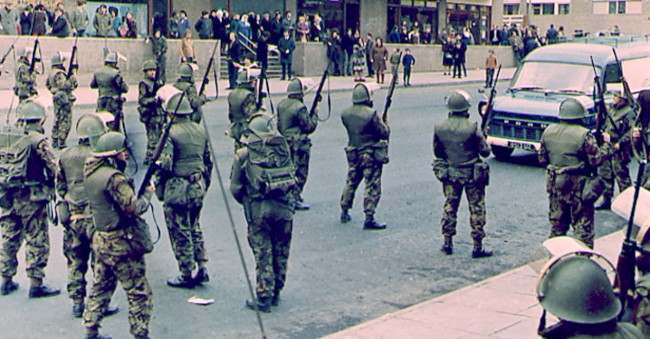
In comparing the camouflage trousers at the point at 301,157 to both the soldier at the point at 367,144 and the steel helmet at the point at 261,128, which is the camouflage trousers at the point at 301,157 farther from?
the steel helmet at the point at 261,128

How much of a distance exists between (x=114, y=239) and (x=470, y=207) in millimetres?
4849

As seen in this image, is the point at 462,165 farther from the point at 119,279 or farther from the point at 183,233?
the point at 119,279

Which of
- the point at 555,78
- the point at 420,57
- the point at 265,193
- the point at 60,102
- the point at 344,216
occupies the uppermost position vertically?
the point at 420,57

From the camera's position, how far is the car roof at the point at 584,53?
711 inches

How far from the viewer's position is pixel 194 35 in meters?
35.3

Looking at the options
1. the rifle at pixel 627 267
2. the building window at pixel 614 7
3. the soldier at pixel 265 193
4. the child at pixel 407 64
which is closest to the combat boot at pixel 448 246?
the soldier at pixel 265 193

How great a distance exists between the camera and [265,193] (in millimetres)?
8781

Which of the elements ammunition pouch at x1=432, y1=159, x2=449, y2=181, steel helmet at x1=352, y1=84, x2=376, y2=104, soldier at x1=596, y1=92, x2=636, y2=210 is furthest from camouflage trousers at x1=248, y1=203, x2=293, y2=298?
soldier at x1=596, y1=92, x2=636, y2=210

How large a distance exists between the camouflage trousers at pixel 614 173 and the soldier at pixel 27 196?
25.4 ft

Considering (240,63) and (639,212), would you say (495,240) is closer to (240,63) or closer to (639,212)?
(639,212)

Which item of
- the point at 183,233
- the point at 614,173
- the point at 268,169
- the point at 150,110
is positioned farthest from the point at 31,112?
the point at 614,173

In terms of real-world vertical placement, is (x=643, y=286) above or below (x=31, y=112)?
below

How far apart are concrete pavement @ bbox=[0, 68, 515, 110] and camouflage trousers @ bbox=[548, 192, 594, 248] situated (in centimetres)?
1129

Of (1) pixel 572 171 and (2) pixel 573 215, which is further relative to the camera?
(2) pixel 573 215
